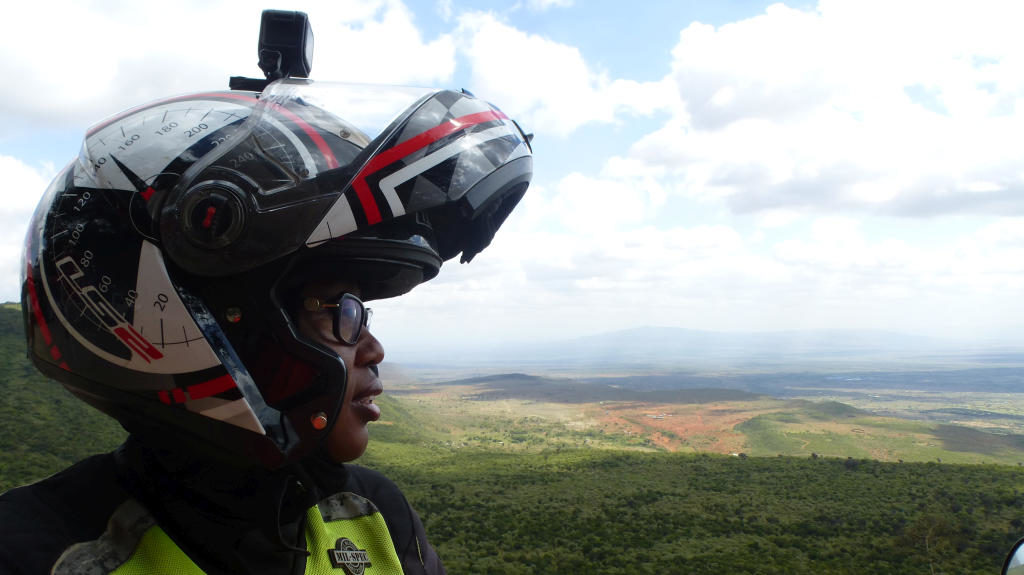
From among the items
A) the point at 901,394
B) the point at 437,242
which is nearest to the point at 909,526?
the point at 437,242

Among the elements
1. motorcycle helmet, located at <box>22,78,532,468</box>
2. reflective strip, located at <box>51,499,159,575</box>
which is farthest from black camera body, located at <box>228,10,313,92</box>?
reflective strip, located at <box>51,499,159,575</box>

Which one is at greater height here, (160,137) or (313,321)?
(160,137)

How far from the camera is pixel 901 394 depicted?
119000mm

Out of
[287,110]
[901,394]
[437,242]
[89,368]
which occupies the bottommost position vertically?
[901,394]

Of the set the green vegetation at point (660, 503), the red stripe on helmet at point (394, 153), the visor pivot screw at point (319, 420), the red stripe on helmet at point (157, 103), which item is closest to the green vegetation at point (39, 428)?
the green vegetation at point (660, 503)

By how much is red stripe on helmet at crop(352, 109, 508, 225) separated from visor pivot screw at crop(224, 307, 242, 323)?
50 cm

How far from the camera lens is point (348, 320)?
215cm

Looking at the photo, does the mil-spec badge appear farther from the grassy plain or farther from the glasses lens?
the grassy plain

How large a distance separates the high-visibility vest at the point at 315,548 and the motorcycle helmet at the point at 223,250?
291 mm

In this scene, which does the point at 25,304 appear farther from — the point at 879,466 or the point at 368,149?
the point at 879,466

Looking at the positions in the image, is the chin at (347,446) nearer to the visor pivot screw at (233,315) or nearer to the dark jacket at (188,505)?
the dark jacket at (188,505)

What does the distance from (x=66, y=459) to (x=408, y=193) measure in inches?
1182

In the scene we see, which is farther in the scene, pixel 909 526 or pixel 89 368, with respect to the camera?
pixel 909 526

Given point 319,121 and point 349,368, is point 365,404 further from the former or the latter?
point 319,121
